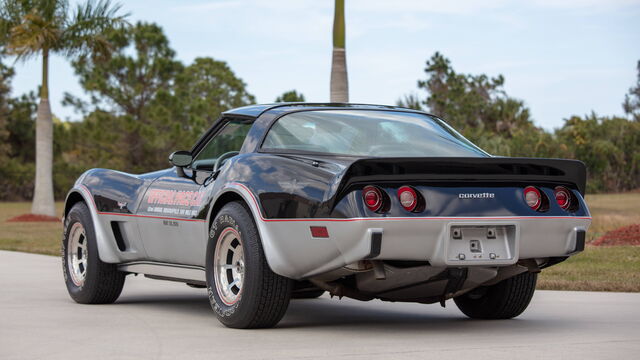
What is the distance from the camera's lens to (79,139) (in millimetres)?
45594

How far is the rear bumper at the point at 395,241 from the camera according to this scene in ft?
19.9

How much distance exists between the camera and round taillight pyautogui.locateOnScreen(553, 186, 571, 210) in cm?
676

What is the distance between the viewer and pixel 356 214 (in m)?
6.06

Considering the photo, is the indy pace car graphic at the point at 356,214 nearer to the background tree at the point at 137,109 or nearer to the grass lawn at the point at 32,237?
the grass lawn at the point at 32,237

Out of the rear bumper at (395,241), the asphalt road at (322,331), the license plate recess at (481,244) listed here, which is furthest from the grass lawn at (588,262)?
the license plate recess at (481,244)

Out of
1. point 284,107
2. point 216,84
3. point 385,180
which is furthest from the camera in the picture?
point 216,84

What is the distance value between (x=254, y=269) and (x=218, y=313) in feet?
1.88

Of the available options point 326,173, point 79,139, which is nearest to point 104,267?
point 326,173

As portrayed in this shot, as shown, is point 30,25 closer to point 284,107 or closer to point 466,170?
point 284,107

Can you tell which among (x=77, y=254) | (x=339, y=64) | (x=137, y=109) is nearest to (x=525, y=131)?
(x=137, y=109)

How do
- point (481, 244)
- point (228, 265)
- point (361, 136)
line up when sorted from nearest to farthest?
point (481, 244), point (228, 265), point (361, 136)

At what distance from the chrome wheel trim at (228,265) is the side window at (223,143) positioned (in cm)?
89

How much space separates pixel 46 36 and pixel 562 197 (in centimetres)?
2410

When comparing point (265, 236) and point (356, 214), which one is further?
point (265, 236)
